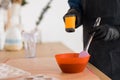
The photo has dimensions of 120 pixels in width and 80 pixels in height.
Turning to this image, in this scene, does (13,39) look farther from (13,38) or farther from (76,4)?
(76,4)

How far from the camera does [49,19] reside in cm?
235

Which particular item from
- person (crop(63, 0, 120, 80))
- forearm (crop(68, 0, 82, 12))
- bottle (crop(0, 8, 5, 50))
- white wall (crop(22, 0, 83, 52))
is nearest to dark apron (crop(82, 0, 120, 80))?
person (crop(63, 0, 120, 80))

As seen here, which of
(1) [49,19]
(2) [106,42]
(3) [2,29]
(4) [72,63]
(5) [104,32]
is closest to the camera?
(4) [72,63]

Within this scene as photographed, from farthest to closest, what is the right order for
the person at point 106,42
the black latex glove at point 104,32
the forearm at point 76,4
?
the forearm at point 76,4
the person at point 106,42
the black latex glove at point 104,32

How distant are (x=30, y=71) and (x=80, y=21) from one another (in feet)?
1.66

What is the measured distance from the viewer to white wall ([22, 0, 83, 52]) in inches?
90.7

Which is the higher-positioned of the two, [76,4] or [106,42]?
[76,4]

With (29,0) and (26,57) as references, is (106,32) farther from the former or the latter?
(29,0)

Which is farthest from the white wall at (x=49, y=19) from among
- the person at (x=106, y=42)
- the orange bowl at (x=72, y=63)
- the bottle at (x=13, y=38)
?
the orange bowl at (x=72, y=63)

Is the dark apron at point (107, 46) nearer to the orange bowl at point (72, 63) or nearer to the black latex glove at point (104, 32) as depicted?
the black latex glove at point (104, 32)

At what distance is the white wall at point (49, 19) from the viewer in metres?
2.30

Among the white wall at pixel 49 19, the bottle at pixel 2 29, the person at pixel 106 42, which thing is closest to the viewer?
the person at pixel 106 42

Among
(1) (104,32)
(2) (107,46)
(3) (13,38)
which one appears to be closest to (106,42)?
(2) (107,46)

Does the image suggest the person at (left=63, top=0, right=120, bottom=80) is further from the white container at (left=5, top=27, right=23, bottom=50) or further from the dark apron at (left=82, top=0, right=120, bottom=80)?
the white container at (left=5, top=27, right=23, bottom=50)
